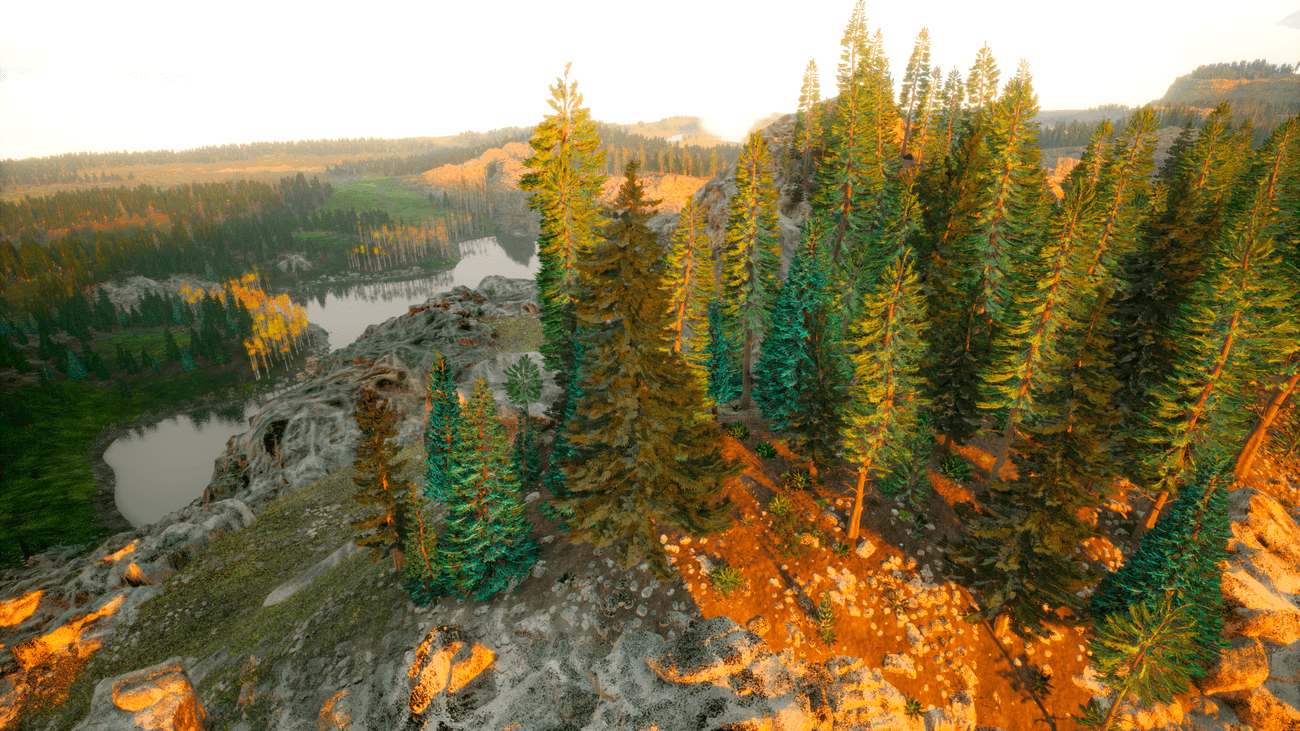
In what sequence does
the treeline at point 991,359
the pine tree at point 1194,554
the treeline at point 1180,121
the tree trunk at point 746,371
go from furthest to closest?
the treeline at point 1180,121 < the tree trunk at point 746,371 < the treeline at point 991,359 < the pine tree at point 1194,554

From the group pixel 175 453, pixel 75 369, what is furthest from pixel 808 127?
pixel 75 369

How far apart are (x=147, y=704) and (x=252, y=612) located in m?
8.50

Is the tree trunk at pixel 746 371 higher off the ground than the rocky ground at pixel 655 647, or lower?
higher

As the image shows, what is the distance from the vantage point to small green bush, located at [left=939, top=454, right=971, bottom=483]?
88.3 ft

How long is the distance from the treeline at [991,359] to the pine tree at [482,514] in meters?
1.29

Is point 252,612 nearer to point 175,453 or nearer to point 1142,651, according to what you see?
point 1142,651

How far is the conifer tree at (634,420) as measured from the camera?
1731cm

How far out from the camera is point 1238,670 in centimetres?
1967

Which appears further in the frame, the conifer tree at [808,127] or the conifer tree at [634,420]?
the conifer tree at [808,127]

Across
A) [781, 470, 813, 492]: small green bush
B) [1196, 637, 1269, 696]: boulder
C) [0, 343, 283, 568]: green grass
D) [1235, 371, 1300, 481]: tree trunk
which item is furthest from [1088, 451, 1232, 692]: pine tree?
[0, 343, 283, 568]: green grass

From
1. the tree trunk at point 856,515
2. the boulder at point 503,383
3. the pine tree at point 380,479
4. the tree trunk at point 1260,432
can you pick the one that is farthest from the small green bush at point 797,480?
the tree trunk at point 1260,432

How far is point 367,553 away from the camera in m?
28.8

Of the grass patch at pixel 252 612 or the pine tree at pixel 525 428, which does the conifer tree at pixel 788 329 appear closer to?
the pine tree at pixel 525 428

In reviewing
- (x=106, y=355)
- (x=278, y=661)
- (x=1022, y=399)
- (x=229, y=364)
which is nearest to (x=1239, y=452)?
(x=1022, y=399)
